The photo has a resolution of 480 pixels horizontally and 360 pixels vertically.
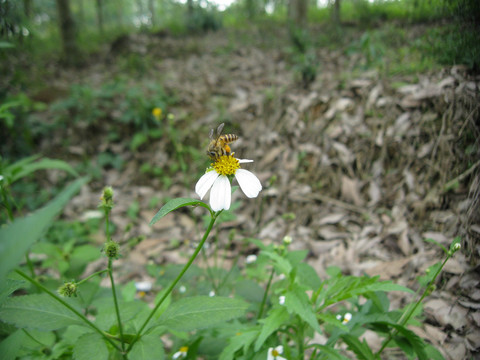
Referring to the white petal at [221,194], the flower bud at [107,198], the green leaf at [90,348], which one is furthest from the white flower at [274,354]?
the flower bud at [107,198]

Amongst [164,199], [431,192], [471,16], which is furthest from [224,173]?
[164,199]

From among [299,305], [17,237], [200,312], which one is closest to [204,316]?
[200,312]

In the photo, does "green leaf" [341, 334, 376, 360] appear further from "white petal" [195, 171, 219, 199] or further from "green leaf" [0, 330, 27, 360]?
"green leaf" [0, 330, 27, 360]

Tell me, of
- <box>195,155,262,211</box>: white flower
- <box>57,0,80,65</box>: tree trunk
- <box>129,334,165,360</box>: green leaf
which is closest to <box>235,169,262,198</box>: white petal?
<box>195,155,262,211</box>: white flower

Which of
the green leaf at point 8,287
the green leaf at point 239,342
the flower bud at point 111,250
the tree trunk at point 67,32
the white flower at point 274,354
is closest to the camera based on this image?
the green leaf at point 8,287

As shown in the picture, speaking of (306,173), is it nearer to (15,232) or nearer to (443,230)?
(443,230)

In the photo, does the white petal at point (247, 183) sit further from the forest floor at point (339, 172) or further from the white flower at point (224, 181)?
the forest floor at point (339, 172)
